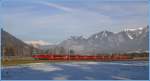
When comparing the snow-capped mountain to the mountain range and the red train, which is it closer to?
the mountain range

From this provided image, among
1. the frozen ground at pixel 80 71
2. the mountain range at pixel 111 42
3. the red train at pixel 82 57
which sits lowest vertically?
the frozen ground at pixel 80 71

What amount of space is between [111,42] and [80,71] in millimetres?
2000

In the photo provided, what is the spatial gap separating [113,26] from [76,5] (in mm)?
1404

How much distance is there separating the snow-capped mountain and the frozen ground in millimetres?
568

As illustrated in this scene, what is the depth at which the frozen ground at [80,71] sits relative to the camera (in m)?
9.05

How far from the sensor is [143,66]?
30.9 feet

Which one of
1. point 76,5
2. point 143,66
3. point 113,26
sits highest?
point 76,5

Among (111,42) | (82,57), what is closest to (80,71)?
(82,57)

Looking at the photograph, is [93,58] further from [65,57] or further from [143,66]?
[143,66]

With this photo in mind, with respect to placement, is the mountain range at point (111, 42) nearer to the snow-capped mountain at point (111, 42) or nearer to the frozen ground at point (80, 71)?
the snow-capped mountain at point (111, 42)

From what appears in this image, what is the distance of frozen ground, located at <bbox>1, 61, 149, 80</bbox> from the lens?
9.05 meters

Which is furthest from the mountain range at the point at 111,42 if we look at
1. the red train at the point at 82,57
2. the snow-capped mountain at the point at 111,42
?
the red train at the point at 82,57

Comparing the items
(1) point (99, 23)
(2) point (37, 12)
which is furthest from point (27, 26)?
(1) point (99, 23)

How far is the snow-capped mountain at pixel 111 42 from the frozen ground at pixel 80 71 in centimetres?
57
